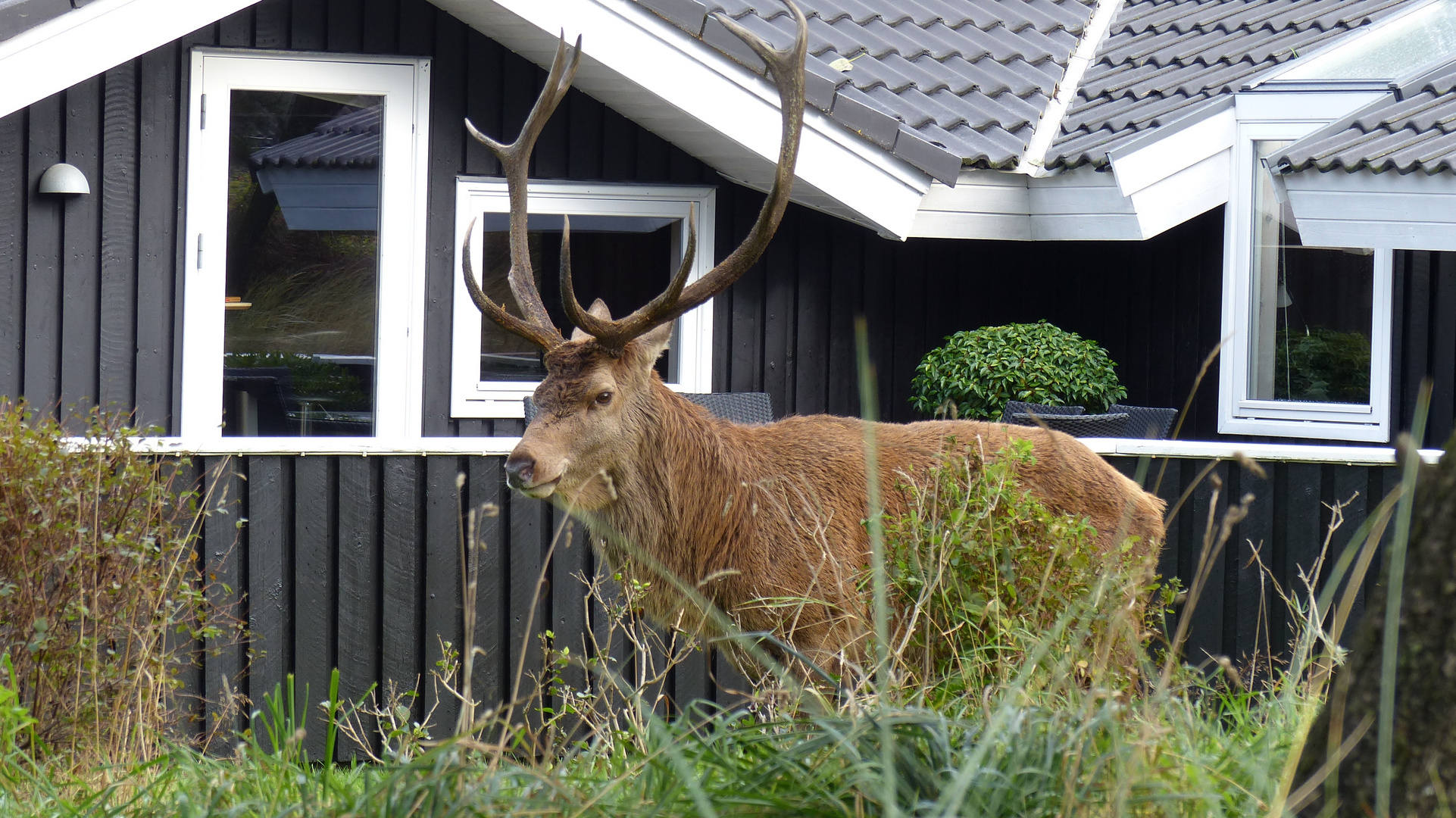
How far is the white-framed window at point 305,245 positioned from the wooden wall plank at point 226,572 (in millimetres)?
2229

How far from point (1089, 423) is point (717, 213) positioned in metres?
2.80

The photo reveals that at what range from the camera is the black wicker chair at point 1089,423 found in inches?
308

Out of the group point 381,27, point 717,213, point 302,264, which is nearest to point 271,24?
point 381,27

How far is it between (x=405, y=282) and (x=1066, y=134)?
4.29 metres

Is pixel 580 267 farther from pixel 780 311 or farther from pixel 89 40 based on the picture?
pixel 89 40

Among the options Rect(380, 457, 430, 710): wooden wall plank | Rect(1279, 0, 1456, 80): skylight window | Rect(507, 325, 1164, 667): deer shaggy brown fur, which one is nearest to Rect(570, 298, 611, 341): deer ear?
Rect(507, 325, 1164, 667): deer shaggy brown fur

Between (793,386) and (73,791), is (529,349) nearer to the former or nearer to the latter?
(793,386)

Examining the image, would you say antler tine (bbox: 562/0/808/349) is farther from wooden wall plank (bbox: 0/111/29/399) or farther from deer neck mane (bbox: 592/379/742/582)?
wooden wall plank (bbox: 0/111/29/399)

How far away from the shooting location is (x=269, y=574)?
6246 millimetres

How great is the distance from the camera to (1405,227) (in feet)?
24.9

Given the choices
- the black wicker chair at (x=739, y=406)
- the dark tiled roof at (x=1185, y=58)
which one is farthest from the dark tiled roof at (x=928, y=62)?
the black wicker chair at (x=739, y=406)

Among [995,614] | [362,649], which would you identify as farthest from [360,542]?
[995,614]

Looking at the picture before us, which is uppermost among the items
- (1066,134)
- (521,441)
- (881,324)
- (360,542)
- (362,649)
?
(1066,134)

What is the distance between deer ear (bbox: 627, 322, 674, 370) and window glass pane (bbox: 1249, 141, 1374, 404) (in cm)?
479
